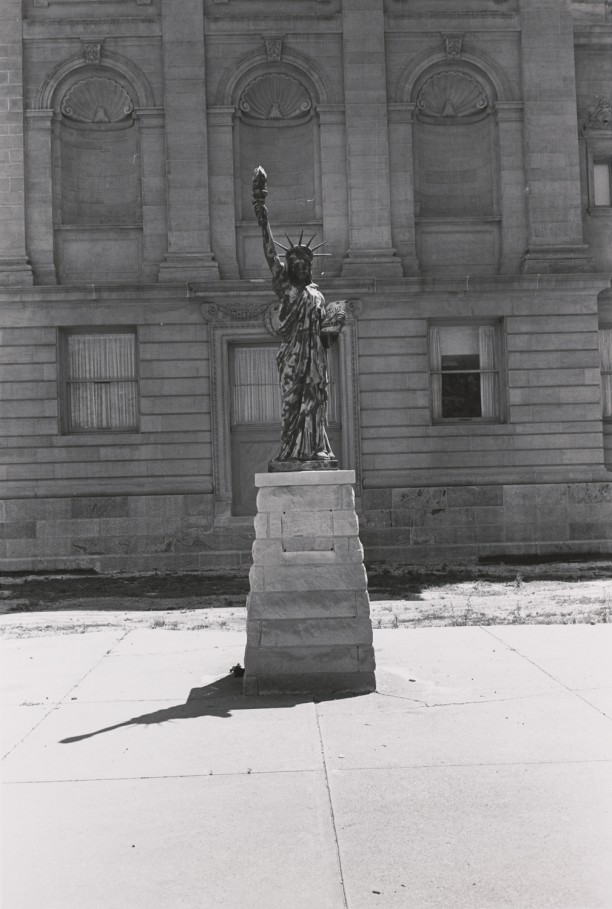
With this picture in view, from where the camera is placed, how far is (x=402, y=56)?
22.9m

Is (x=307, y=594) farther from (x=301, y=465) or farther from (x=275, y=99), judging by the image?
(x=275, y=99)

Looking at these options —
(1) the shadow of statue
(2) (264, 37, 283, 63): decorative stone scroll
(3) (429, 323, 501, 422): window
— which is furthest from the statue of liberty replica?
(2) (264, 37, 283, 63): decorative stone scroll

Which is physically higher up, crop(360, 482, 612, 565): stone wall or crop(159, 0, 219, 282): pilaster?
crop(159, 0, 219, 282): pilaster

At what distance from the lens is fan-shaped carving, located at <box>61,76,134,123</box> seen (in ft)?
74.7

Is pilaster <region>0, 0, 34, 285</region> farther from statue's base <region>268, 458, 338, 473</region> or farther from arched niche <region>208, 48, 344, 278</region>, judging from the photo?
statue's base <region>268, 458, 338, 473</region>

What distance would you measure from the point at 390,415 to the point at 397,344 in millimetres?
1681

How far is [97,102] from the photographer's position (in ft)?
75.3

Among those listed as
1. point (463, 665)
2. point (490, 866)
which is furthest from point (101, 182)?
point (490, 866)

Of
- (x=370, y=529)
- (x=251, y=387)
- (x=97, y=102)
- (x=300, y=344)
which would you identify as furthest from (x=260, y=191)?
(x=97, y=102)

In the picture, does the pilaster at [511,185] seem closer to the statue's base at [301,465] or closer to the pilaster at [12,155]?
the pilaster at [12,155]

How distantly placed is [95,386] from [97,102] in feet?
22.7

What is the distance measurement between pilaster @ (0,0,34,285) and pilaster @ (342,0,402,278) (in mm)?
7633

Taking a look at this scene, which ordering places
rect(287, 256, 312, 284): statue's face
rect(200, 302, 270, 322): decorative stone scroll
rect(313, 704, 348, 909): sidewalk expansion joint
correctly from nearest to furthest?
rect(313, 704, 348, 909): sidewalk expansion joint → rect(287, 256, 312, 284): statue's face → rect(200, 302, 270, 322): decorative stone scroll

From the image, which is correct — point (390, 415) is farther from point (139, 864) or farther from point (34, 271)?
point (139, 864)
